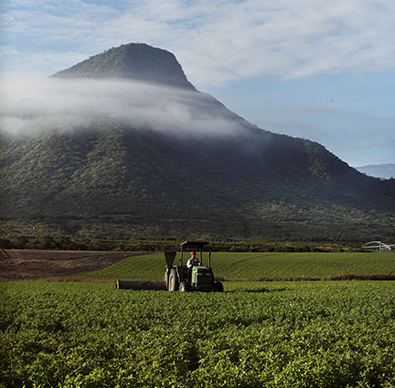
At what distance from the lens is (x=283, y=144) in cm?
17388

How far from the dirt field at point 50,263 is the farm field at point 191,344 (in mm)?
23520

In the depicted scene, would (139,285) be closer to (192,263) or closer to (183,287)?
(192,263)

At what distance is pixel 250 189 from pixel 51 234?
67140mm

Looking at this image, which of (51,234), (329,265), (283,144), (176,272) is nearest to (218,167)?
Answer: (283,144)

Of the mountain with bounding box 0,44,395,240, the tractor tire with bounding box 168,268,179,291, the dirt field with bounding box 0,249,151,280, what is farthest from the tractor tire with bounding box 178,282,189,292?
the mountain with bounding box 0,44,395,240

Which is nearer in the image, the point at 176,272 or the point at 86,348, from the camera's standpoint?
the point at 86,348

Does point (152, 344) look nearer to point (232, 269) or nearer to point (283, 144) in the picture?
point (232, 269)

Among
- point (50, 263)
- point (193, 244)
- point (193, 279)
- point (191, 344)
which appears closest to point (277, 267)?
point (193, 244)

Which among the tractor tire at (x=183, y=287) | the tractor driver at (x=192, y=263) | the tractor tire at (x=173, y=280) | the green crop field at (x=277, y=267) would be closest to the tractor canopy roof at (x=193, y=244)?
the tractor driver at (x=192, y=263)

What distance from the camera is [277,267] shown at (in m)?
45.5

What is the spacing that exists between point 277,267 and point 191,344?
35.0 m

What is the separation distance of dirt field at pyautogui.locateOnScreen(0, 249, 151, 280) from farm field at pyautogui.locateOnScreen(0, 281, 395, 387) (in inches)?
926

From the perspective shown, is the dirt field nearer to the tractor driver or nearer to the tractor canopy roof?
the tractor canopy roof

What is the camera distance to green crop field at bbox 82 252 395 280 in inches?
1625
